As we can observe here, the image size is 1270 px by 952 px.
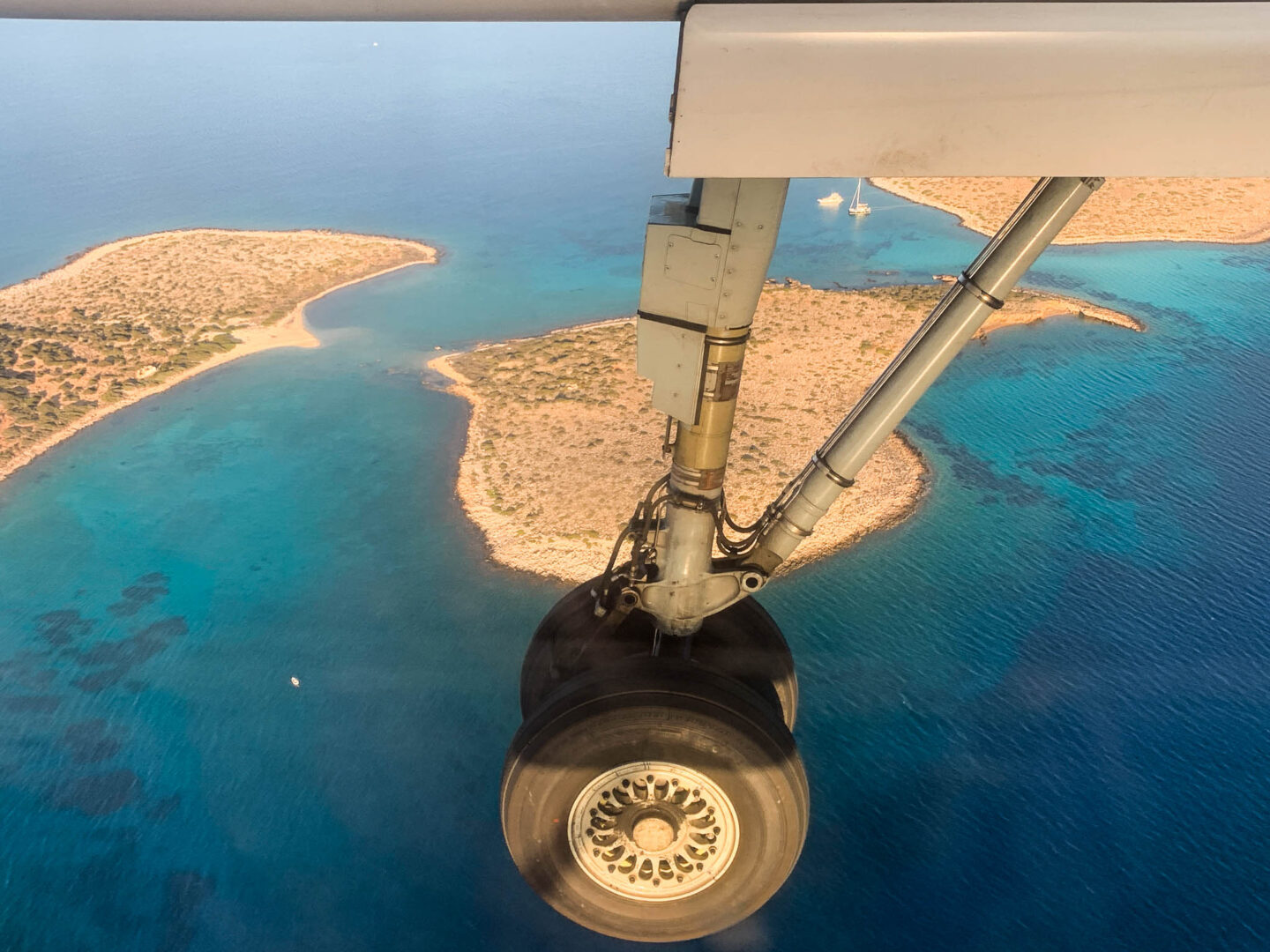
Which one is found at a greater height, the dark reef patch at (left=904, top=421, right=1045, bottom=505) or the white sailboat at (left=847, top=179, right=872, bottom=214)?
the white sailboat at (left=847, top=179, right=872, bottom=214)

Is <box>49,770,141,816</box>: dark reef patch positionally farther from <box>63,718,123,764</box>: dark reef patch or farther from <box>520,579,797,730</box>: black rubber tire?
<box>520,579,797,730</box>: black rubber tire

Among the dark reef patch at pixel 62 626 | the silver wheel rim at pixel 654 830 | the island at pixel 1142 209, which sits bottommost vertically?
the dark reef patch at pixel 62 626

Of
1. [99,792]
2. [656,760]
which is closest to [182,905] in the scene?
[99,792]

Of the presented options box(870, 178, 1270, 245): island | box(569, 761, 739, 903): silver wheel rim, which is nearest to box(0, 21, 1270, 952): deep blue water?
box(569, 761, 739, 903): silver wheel rim

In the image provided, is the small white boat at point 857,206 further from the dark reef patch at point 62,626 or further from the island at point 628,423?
the dark reef patch at point 62,626

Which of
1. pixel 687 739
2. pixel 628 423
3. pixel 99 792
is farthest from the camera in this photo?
pixel 628 423

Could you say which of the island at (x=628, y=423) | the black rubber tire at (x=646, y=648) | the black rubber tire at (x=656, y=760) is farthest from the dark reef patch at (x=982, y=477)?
the black rubber tire at (x=656, y=760)

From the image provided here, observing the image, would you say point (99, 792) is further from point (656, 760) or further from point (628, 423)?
point (628, 423)
